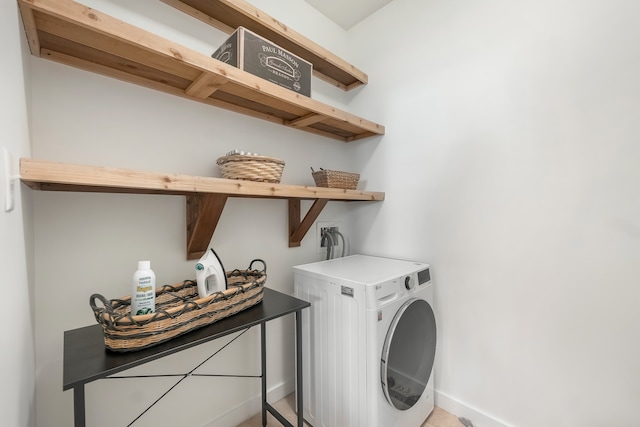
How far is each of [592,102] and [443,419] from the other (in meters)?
1.83

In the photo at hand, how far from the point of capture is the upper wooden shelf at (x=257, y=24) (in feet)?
4.57

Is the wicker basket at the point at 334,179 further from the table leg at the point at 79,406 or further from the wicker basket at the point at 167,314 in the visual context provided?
the table leg at the point at 79,406

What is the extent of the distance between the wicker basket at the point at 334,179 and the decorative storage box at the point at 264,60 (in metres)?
0.45

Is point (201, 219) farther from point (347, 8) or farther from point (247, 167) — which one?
point (347, 8)

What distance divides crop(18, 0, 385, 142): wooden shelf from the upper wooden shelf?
417 mm

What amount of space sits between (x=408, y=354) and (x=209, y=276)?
110cm

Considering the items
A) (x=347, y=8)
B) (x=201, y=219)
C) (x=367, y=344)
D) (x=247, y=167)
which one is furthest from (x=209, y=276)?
(x=347, y=8)

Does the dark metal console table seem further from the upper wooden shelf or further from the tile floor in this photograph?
the upper wooden shelf

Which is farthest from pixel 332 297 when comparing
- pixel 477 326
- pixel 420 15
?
pixel 420 15

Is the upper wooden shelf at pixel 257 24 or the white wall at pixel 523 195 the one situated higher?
the upper wooden shelf at pixel 257 24

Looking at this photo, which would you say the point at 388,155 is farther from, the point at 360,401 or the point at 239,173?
the point at 360,401

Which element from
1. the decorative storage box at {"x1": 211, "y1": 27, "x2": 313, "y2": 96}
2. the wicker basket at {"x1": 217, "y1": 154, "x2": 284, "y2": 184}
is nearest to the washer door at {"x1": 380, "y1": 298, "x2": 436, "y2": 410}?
the wicker basket at {"x1": 217, "y1": 154, "x2": 284, "y2": 184}

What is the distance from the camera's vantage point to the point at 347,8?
2029 millimetres

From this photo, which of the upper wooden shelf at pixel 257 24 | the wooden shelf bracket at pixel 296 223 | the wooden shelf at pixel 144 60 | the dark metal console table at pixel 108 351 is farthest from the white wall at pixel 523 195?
the dark metal console table at pixel 108 351
